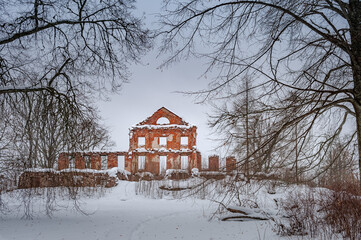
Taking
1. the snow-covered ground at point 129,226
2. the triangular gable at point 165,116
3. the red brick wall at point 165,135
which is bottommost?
the snow-covered ground at point 129,226

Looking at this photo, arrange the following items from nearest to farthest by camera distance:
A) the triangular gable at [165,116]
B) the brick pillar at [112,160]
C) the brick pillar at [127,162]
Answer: the brick pillar at [127,162], the brick pillar at [112,160], the triangular gable at [165,116]

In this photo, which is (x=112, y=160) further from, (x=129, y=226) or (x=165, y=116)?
(x=129, y=226)

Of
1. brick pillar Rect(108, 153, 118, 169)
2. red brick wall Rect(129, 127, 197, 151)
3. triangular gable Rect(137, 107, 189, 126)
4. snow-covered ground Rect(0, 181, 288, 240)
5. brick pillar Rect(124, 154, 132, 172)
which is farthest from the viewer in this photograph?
triangular gable Rect(137, 107, 189, 126)

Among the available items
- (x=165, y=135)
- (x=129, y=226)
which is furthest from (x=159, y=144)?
(x=129, y=226)

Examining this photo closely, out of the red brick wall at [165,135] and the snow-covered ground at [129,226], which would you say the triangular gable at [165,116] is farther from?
the snow-covered ground at [129,226]

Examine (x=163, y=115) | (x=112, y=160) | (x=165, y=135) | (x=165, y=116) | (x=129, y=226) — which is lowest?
(x=129, y=226)

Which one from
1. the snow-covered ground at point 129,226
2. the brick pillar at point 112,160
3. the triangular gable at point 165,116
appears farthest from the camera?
the triangular gable at point 165,116

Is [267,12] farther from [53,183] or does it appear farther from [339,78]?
[53,183]

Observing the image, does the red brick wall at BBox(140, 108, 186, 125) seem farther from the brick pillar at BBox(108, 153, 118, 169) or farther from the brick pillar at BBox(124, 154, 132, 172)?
the brick pillar at BBox(108, 153, 118, 169)

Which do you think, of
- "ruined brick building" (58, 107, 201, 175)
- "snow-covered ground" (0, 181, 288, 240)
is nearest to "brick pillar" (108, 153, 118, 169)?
"ruined brick building" (58, 107, 201, 175)

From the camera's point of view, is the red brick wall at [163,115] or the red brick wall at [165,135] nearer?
the red brick wall at [165,135]

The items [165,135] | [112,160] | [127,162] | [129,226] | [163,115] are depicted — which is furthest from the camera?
[163,115]

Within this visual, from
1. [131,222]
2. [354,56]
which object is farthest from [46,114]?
[354,56]

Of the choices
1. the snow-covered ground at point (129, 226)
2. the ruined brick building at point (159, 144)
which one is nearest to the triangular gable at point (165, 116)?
the ruined brick building at point (159, 144)
